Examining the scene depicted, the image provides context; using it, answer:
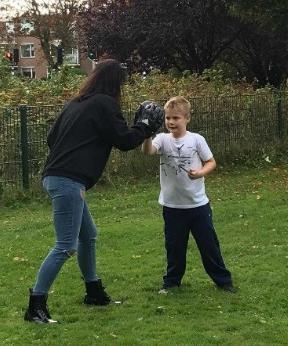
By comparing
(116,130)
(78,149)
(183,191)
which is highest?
(116,130)

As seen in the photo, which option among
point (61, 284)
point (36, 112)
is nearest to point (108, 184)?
point (36, 112)

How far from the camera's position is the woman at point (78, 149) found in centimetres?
Result: 478

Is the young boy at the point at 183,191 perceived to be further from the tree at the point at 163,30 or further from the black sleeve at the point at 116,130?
the tree at the point at 163,30

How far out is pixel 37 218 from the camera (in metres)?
9.75

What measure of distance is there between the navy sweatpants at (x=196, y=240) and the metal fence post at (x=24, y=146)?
6002 millimetres

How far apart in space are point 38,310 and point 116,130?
4.68ft

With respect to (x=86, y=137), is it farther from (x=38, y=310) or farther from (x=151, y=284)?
(x=151, y=284)

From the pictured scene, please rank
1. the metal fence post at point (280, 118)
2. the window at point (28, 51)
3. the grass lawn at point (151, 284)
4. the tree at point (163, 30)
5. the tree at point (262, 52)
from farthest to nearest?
the window at point (28, 51) → the tree at point (163, 30) → the tree at point (262, 52) → the metal fence post at point (280, 118) → the grass lawn at point (151, 284)

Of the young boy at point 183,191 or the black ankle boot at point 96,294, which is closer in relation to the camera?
the black ankle boot at point 96,294

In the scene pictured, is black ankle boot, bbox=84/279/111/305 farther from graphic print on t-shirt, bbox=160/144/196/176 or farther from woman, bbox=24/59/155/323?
graphic print on t-shirt, bbox=160/144/196/176

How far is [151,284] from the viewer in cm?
590

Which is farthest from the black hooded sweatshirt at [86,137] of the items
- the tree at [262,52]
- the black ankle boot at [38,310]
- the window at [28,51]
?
the window at [28,51]

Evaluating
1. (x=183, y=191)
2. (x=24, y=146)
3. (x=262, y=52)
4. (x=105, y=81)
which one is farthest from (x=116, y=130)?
(x=262, y=52)

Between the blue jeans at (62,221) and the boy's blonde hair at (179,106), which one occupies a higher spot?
the boy's blonde hair at (179,106)
